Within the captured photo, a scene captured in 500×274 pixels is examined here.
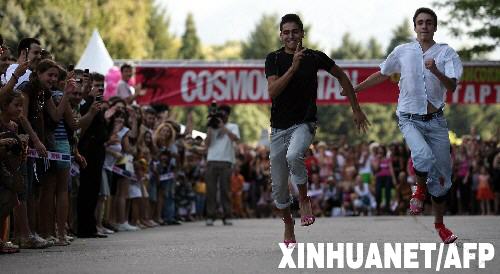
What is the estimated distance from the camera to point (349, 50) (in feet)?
432

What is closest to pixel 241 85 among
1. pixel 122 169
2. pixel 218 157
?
pixel 218 157

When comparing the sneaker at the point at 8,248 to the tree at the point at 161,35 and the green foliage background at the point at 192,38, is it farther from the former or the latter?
the tree at the point at 161,35

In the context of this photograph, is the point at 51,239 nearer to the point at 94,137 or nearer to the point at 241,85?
the point at 94,137

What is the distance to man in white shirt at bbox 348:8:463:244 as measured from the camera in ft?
37.3

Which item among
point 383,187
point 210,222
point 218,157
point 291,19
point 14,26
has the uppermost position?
point 14,26

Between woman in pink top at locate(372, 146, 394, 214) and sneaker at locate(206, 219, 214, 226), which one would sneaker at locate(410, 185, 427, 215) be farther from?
woman in pink top at locate(372, 146, 394, 214)

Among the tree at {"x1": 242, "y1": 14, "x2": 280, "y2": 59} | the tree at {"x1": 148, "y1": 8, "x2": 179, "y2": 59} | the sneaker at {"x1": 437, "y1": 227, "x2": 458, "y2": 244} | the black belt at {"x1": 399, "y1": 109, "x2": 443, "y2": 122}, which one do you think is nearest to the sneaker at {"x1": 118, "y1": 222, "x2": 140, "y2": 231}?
the black belt at {"x1": 399, "y1": 109, "x2": 443, "y2": 122}

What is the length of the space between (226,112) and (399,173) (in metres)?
9.05

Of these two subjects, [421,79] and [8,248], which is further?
[421,79]

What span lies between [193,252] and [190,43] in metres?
121

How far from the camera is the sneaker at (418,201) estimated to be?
11.2 metres

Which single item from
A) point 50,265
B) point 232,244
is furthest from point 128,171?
point 50,265

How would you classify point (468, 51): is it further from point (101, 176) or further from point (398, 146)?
point (101, 176)

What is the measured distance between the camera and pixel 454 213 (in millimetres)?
29156
